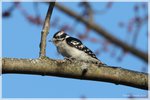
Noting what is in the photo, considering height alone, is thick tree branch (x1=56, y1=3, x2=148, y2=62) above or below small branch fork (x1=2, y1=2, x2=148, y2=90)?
above

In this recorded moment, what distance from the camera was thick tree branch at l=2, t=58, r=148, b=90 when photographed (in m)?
3.31

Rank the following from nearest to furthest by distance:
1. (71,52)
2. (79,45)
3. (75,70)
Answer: (75,70) < (71,52) < (79,45)

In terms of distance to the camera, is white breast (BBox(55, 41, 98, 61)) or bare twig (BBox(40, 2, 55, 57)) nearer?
bare twig (BBox(40, 2, 55, 57))

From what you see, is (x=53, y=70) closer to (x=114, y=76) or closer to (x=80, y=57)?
(x=114, y=76)

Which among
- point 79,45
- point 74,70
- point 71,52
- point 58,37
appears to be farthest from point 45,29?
point 58,37

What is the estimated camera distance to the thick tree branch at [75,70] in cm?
331

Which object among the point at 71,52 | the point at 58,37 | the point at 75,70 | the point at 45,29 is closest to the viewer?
the point at 75,70

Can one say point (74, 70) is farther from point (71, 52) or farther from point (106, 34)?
point (71, 52)

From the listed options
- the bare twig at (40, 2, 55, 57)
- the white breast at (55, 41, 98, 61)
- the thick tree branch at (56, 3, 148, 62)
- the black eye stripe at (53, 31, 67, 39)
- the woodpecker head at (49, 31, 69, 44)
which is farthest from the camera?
the black eye stripe at (53, 31, 67, 39)

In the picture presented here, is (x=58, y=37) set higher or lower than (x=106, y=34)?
higher

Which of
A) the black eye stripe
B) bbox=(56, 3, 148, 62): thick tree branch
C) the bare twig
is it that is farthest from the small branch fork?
the black eye stripe

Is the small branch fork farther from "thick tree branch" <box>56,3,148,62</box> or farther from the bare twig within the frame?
"thick tree branch" <box>56,3,148,62</box>

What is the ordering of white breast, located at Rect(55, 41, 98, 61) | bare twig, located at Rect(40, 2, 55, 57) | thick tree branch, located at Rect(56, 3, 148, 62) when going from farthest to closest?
white breast, located at Rect(55, 41, 98, 61) → bare twig, located at Rect(40, 2, 55, 57) → thick tree branch, located at Rect(56, 3, 148, 62)

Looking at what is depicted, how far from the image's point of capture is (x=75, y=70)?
3426 mm
